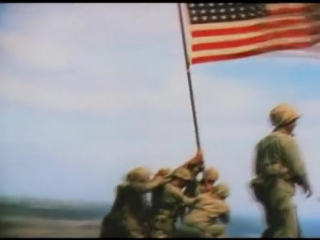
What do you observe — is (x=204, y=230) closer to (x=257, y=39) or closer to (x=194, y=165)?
(x=194, y=165)

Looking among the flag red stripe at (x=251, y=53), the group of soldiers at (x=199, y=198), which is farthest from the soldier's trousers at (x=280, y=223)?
the flag red stripe at (x=251, y=53)

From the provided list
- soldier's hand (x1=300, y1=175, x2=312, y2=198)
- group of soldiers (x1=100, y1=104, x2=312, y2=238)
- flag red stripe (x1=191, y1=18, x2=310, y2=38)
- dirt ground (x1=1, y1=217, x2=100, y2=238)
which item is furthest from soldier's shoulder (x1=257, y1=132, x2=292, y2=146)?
dirt ground (x1=1, y1=217, x2=100, y2=238)

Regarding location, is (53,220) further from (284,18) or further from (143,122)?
(284,18)

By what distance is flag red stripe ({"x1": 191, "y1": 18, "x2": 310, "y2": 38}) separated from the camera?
216 cm

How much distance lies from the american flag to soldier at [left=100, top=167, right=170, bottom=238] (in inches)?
14.9

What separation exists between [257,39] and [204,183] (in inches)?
18.6

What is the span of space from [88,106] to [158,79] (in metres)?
0.22

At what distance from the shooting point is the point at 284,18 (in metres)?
2.21

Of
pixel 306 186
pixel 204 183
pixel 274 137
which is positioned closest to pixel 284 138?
pixel 274 137

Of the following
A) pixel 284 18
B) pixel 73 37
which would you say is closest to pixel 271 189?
pixel 284 18

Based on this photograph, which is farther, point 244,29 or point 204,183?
point 244,29

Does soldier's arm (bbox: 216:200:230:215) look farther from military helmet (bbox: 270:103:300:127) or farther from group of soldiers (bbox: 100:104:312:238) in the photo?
military helmet (bbox: 270:103:300:127)

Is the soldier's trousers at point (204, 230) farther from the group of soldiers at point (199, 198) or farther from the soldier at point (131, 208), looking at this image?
the soldier at point (131, 208)

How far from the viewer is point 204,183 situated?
2.08 metres
